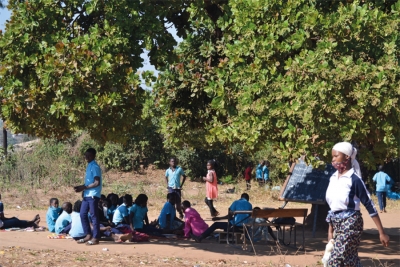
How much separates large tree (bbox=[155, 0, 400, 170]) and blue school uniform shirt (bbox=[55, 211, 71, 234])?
3.72m

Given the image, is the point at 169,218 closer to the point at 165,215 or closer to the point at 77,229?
the point at 165,215

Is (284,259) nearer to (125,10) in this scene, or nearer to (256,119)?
(256,119)

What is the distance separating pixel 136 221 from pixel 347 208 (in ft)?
21.2

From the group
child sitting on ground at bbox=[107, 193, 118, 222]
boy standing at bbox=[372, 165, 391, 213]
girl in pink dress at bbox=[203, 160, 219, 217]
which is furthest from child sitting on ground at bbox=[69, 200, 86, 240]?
boy standing at bbox=[372, 165, 391, 213]

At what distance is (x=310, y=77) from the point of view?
8969mm

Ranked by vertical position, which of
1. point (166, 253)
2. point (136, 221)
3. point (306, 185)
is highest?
point (306, 185)

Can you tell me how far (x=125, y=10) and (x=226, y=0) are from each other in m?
2.39

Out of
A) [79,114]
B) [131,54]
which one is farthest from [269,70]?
[79,114]

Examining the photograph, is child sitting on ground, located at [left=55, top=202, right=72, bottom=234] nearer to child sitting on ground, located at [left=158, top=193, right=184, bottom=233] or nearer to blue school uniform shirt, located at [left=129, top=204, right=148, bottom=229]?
blue school uniform shirt, located at [left=129, top=204, right=148, bottom=229]

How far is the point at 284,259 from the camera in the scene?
1008 centimetres

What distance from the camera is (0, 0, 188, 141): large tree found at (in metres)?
9.19

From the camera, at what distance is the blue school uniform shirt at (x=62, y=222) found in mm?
12141

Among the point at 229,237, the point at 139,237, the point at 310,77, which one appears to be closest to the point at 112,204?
the point at 139,237

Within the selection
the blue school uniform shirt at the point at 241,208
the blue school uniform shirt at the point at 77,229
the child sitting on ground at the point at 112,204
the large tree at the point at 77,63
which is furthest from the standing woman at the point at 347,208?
the child sitting on ground at the point at 112,204
